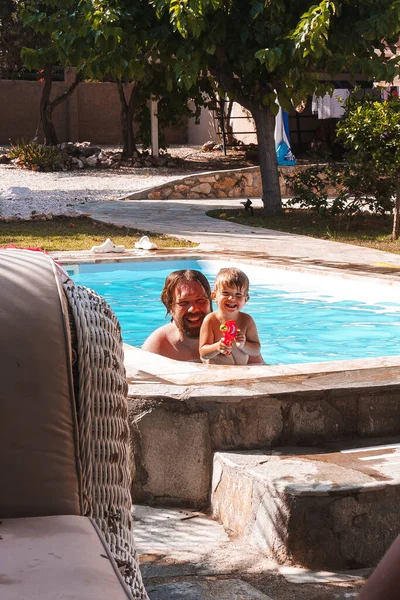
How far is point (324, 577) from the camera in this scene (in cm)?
345

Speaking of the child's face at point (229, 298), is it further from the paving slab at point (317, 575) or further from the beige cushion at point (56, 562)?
the beige cushion at point (56, 562)

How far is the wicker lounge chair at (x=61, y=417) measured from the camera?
2.19 metres

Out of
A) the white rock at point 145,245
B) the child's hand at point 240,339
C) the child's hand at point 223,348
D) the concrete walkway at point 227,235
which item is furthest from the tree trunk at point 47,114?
the child's hand at point 223,348

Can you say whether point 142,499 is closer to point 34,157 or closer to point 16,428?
point 16,428

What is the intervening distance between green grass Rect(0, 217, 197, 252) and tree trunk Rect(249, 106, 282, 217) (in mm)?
2766

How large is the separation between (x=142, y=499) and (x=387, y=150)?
8.42 m

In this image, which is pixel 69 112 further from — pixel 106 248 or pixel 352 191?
pixel 106 248

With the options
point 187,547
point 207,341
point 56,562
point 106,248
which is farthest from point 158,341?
point 106,248

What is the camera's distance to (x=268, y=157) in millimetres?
14586

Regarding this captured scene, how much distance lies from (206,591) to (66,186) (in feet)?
53.1

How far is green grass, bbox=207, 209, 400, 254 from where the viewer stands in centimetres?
1182

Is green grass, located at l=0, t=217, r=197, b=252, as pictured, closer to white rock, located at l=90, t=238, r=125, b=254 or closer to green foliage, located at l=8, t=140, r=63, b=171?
white rock, located at l=90, t=238, r=125, b=254

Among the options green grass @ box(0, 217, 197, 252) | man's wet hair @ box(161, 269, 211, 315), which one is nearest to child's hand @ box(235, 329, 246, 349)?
man's wet hair @ box(161, 269, 211, 315)

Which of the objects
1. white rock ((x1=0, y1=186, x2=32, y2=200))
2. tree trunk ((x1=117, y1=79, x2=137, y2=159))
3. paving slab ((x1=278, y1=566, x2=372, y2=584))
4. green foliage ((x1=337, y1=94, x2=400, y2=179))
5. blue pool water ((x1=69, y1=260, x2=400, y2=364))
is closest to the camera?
paving slab ((x1=278, y1=566, x2=372, y2=584))
